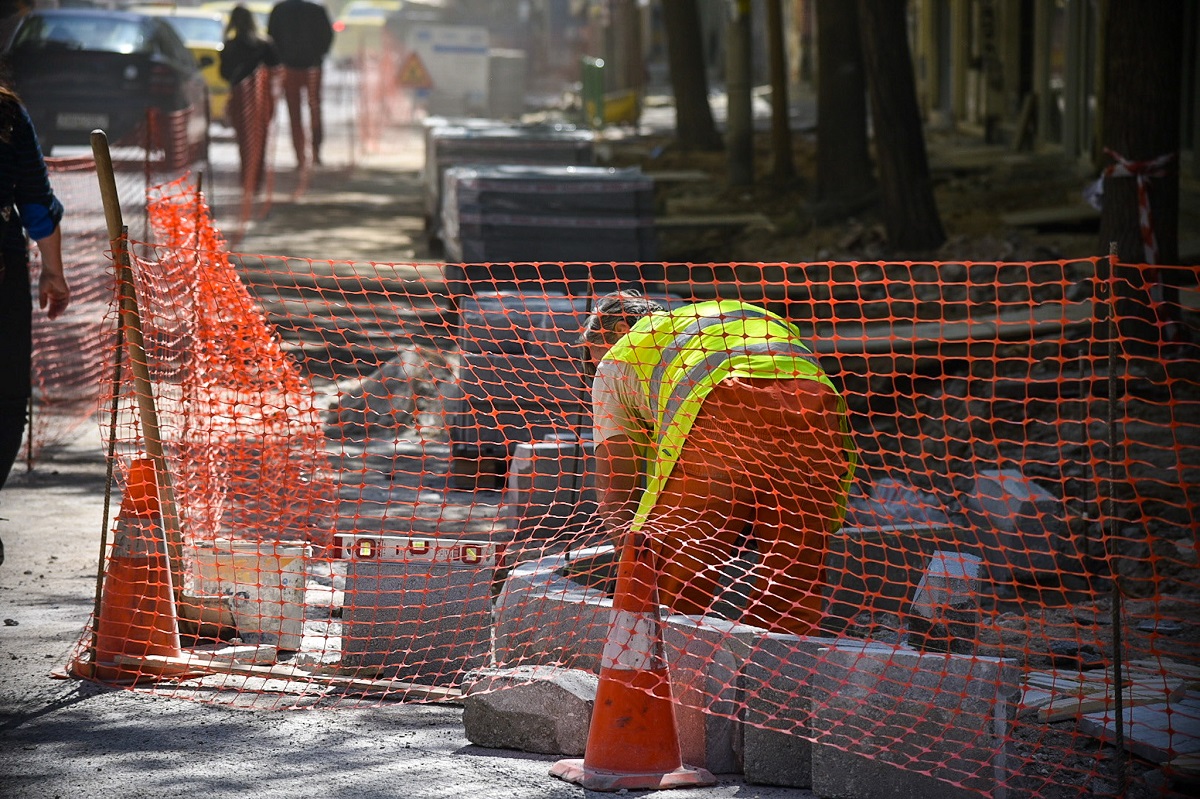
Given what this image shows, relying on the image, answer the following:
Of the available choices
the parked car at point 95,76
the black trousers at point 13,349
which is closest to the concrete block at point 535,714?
the black trousers at point 13,349

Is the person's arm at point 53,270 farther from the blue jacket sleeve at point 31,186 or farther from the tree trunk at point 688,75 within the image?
the tree trunk at point 688,75

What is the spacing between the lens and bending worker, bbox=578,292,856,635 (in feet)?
15.6

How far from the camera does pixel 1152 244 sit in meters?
8.99

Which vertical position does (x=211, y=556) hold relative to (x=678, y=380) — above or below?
below

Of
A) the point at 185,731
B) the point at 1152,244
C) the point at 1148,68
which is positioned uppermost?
the point at 1148,68

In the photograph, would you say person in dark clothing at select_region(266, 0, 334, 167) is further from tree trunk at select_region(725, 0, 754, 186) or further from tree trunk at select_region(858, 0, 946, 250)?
tree trunk at select_region(858, 0, 946, 250)

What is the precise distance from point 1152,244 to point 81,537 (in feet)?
20.5

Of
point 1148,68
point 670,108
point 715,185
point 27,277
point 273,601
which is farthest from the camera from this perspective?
point 670,108

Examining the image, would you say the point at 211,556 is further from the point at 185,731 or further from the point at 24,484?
the point at 24,484

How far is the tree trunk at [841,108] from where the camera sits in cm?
1452

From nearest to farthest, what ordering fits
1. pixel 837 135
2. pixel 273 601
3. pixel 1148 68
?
pixel 273 601 → pixel 1148 68 → pixel 837 135

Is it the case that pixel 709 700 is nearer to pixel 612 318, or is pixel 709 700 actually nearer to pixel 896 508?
pixel 612 318

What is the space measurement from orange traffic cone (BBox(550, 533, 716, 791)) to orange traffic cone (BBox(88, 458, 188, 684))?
1542 mm

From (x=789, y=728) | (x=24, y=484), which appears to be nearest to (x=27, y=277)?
(x=24, y=484)
